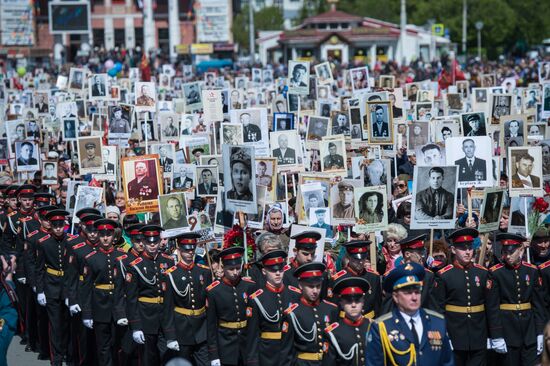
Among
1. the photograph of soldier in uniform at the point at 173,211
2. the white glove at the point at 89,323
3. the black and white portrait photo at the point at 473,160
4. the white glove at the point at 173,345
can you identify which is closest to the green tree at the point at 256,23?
the black and white portrait photo at the point at 473,160

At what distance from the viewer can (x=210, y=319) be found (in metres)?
11.0

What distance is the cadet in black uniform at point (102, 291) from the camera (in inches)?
517

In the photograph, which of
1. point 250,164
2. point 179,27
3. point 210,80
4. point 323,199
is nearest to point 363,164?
point 323,199

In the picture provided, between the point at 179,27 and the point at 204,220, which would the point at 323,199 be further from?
the point at 179,27

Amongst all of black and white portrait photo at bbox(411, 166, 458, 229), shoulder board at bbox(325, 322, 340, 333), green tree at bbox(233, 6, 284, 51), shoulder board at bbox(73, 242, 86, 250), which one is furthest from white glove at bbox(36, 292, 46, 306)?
green tree at bbox(233, 6, 284, 51)

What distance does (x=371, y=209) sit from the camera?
42.3 ft

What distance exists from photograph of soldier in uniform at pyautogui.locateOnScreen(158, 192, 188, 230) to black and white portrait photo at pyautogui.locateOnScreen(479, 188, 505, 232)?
3.16m

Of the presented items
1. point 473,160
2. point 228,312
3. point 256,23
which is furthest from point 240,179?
Result: point 256,23

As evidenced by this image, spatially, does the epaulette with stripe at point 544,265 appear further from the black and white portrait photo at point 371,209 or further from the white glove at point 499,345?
the black and white portrait photo at point 371,209

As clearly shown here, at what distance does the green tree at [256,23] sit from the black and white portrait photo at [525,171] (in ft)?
230

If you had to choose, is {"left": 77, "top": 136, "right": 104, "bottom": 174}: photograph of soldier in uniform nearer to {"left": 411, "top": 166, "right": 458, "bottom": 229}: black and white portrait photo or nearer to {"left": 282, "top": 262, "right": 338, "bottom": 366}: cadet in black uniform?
{"left": 411, "top": 166, "right": 458, "bottom": 229}: black and white portrait photo

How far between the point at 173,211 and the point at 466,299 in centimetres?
402

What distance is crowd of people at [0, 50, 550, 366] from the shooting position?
32.8 feet

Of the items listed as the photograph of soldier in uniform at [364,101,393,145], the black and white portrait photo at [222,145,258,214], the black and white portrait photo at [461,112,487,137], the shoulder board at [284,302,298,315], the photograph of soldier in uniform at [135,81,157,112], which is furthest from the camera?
the photograph of soldier in uniform at [135,81,157,112]
